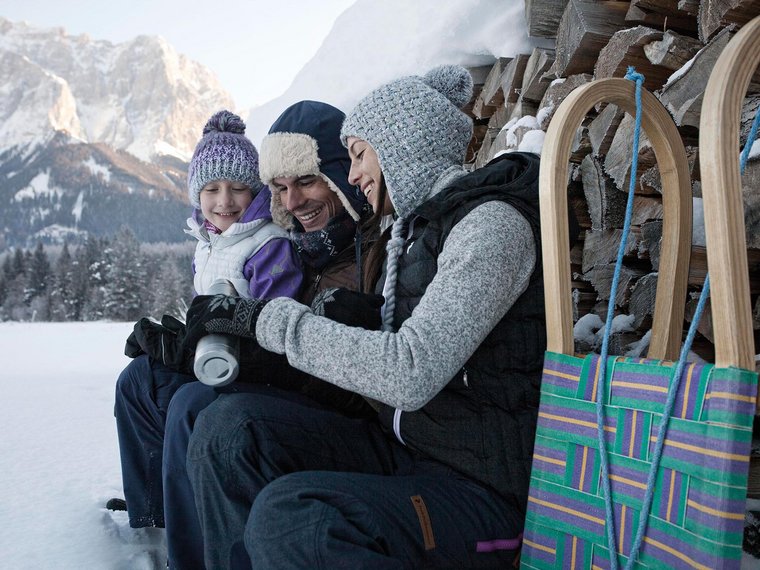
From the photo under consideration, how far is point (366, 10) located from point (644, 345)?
3.18 metres

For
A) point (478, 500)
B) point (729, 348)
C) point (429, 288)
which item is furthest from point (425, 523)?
point (729, 348)

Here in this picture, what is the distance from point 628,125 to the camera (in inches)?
68.0

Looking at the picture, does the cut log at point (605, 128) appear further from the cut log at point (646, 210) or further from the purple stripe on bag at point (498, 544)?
the purple stripe on bag at point (498, 544)

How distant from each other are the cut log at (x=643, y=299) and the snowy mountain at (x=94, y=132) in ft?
260

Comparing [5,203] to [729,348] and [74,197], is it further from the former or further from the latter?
[729,348]

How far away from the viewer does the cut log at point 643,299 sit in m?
1.59

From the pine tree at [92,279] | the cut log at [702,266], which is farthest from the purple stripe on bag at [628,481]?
the pine tree at [92,279]

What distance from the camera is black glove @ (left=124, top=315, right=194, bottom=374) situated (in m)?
1.77

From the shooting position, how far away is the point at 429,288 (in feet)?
3.70

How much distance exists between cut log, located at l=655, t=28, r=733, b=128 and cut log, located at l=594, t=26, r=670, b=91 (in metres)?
0.17

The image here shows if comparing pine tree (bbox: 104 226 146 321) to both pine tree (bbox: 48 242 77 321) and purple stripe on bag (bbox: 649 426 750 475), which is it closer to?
pine tree (bbox: 48 242 77 321)

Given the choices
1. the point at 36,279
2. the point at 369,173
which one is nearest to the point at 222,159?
the point at 369,173

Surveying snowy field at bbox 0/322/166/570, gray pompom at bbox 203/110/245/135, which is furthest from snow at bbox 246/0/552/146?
snowy field at bbox 0/322/166/570

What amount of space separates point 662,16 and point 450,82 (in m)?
0.65
